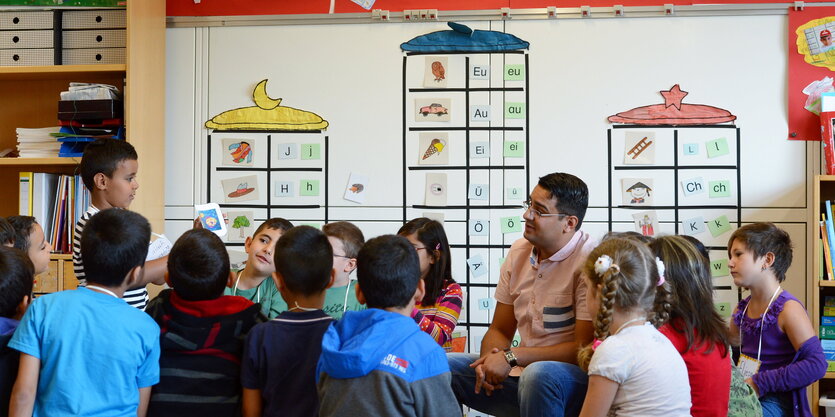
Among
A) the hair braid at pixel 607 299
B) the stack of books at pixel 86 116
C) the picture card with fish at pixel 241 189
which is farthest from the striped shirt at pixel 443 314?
the stack of books at pixel 86 116

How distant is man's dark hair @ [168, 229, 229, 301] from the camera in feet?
6.73

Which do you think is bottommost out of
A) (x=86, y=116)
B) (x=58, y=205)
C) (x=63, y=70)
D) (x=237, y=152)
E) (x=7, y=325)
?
(x=7, y=325)

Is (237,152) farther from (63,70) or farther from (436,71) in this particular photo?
(436,71)

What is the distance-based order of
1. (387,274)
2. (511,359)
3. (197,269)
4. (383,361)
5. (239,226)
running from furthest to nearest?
(239,226) < (511,359) < (197,269) < (387,274) < (383,361)

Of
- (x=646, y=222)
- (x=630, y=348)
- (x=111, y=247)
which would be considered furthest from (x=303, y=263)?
(x=646, y=222)

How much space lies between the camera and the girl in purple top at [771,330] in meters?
2.63

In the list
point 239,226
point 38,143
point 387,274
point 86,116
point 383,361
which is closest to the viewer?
point 383,361

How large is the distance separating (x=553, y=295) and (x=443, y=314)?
17.5 inches

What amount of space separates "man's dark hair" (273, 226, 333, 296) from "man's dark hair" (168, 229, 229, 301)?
0.16 m

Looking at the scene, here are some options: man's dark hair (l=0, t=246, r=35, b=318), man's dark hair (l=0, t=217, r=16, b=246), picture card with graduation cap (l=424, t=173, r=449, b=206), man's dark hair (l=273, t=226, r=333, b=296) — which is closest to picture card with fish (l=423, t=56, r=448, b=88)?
picture card with graduation cap (l=424, t=173, r=449, b=206)

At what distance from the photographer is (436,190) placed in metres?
3.64

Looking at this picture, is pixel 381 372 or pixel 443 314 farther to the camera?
pixel 443 314

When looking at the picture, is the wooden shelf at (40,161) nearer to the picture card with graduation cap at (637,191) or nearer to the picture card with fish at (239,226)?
the picture card with fish at (239,226)

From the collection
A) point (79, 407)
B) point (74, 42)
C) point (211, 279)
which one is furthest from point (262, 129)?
point (79, 407)
